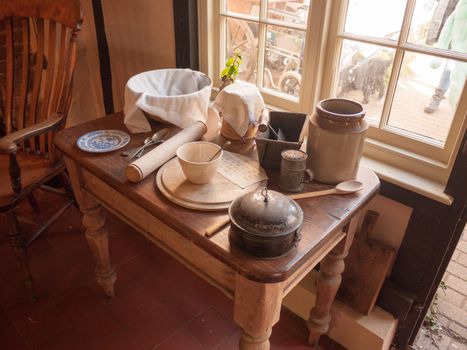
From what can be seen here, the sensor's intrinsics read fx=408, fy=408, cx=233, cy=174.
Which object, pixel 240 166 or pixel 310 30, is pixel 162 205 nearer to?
→ pixel 240 166

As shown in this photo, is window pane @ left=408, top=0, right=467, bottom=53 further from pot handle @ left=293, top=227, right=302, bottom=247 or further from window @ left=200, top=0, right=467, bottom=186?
pot handle @ left=293, top=227, right=302, bottom=247

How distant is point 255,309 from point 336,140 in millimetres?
467

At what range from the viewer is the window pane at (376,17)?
1.25m

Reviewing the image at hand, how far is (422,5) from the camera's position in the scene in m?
1.19

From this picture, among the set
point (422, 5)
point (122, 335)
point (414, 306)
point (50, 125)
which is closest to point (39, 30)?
point (50, 125)

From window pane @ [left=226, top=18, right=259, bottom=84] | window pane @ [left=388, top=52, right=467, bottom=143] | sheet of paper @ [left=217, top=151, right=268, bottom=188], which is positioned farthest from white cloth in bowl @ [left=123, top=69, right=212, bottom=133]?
window pane @ [left=388, top=52, right=467, bottom=143]

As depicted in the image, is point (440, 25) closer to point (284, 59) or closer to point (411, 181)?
point (411, 181)

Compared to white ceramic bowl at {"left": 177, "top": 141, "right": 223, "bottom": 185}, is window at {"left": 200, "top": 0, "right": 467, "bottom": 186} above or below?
above

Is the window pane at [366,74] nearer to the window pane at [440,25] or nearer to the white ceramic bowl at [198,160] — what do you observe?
the window pane at [440,25]

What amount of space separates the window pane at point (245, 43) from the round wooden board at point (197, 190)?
0.72m

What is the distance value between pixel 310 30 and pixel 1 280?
1683 mm

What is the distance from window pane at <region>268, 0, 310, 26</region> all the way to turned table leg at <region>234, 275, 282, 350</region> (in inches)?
38.6

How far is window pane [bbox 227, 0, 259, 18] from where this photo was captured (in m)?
1.56

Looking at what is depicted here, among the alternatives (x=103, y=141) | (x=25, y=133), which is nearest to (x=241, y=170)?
(x=103, y=141)
